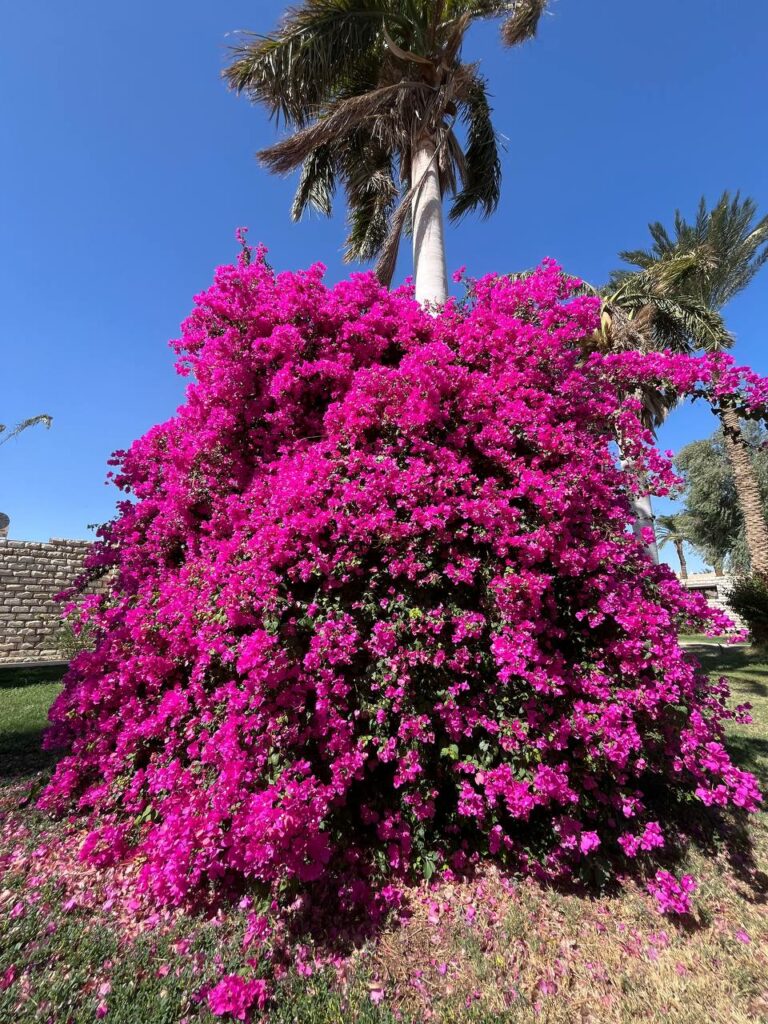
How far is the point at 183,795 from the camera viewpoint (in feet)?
9.27

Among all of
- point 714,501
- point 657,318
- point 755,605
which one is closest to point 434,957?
point 755,605

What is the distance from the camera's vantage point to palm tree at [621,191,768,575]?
13.0 m

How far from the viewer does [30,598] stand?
11625 mm

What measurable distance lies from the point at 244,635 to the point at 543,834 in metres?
2.55

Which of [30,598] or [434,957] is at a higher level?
[30,598]

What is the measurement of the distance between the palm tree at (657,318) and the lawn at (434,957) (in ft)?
26.5

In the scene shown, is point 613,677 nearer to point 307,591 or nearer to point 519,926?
point 519,926

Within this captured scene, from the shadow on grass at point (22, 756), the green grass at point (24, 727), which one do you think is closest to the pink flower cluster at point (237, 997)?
the shadow on grass at point (22, 756)

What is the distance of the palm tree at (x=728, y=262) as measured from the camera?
512 inches

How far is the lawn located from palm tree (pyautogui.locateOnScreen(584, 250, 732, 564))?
8067 millimetres

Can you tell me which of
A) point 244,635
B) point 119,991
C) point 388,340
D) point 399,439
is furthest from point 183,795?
point 388,340

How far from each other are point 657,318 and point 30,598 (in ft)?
59.1

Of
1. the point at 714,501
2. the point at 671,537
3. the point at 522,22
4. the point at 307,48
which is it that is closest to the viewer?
the point at 307,48

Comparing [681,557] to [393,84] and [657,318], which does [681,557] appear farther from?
[393,84]
